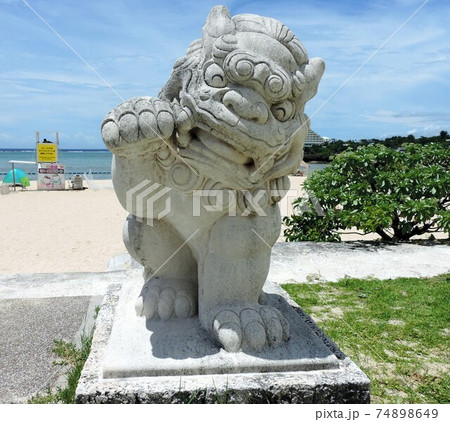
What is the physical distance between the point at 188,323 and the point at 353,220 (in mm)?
3699

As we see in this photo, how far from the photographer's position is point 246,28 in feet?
5.30

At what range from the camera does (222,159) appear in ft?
5.38

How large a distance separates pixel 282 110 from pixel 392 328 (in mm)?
1987

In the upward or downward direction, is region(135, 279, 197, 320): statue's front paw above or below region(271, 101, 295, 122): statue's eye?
below

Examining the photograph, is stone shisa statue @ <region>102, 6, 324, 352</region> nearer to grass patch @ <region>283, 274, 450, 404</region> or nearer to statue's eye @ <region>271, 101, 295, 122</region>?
statue's eye @ <region>271, 101, 295, 122</region>

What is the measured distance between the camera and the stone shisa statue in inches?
61.1

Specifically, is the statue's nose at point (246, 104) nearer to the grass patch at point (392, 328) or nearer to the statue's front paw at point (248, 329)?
the statue's front paw at point (248, 329)

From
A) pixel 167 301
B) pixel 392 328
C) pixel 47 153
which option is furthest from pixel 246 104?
pixel 47 153

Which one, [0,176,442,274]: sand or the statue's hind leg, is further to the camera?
[0,176,442,274]: sand

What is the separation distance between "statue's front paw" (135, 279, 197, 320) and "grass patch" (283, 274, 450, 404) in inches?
38.4

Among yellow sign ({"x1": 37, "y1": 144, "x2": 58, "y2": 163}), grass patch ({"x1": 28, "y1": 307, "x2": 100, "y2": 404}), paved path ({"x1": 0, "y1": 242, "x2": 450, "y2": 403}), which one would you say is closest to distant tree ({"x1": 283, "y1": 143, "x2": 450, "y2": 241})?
paved path ({"x1": 0, "y1": 242, "x2": 450, "y2": 403})

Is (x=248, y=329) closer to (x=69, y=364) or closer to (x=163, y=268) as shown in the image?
(x=163, y=268)

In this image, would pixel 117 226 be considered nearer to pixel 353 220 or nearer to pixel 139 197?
pixel 353 220
